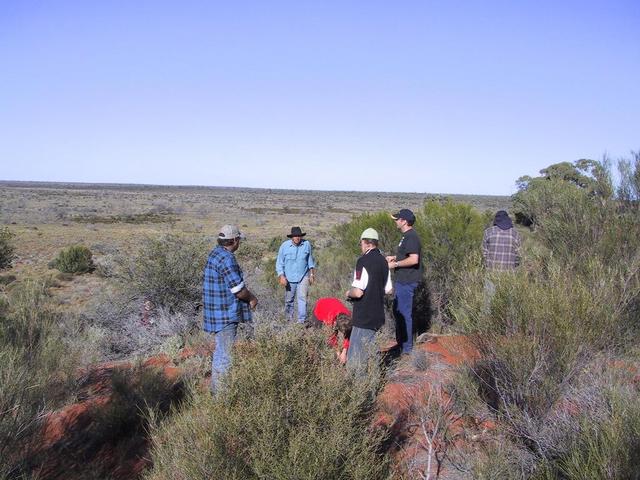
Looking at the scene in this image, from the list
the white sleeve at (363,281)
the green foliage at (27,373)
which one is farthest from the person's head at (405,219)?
the green foliage at (27,373)

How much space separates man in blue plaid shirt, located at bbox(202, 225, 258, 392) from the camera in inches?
181

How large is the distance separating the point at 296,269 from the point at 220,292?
3062mm

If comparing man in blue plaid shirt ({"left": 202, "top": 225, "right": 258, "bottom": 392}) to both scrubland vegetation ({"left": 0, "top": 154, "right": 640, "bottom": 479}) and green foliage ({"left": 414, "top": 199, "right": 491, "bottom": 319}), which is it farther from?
green foliage ({"left": 414, "top": 199, "right": 491, "bottom": 319})

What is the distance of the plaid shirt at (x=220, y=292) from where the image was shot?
460 cm

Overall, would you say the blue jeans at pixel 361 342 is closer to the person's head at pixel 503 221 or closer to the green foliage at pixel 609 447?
the green foliage at pixel 609 447

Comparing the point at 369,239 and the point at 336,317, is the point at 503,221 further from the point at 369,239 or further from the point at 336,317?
the point at 336,317

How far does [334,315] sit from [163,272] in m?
5.18

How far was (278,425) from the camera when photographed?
112 inches

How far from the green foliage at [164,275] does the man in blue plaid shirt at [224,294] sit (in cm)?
472

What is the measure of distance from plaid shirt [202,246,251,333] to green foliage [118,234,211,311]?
A: 4.74 metres

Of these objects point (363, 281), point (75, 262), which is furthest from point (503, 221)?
point (75, 262)

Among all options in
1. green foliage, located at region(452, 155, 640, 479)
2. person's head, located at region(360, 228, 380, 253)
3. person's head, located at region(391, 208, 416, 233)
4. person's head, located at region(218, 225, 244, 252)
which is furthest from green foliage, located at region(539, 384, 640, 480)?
person's head, located at region(391, 208, 416, 233)

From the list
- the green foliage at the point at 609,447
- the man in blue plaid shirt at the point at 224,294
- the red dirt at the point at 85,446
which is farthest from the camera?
the man in blue plaid shirt at the point at 224,294

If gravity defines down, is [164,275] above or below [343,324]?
below
